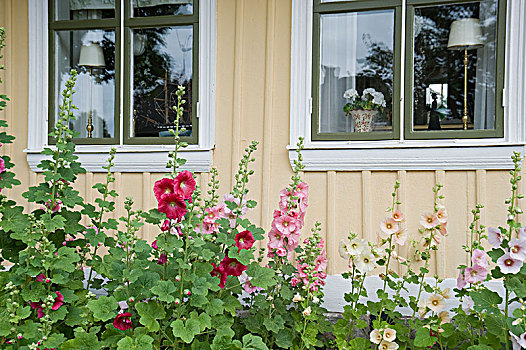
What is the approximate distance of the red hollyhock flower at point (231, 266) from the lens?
2244 millimetres

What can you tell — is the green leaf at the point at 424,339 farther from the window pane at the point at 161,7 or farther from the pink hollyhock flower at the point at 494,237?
the window pane at the point at 161,7

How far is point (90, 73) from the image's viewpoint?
3895 mm

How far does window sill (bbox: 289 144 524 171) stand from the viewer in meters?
3.05

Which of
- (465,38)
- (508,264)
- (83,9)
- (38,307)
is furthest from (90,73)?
(508,264)

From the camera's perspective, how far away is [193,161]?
11.5ft

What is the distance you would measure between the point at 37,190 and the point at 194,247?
32.4 inches

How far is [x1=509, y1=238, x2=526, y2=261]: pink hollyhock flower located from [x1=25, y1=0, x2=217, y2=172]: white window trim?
78.6 inches

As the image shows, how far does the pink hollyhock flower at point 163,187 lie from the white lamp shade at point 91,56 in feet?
7.16

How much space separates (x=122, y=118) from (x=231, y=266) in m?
1.93

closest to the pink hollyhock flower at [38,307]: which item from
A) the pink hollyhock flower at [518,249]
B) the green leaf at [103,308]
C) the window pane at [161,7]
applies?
the green leaf at [103,308]

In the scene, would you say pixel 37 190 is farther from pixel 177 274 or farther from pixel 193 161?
pixel 193 161

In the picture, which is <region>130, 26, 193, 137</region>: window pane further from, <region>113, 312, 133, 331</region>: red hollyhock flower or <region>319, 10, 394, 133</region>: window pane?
<region>113, 312, 133, 331</region>: red hollyhock flower

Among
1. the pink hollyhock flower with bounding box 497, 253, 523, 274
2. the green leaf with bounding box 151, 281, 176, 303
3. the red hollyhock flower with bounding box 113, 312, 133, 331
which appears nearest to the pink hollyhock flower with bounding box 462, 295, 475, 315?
the pink hollyhock flower with bounding box 497, 253, 523, 274

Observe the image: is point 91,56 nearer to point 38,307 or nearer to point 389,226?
point 38,307
